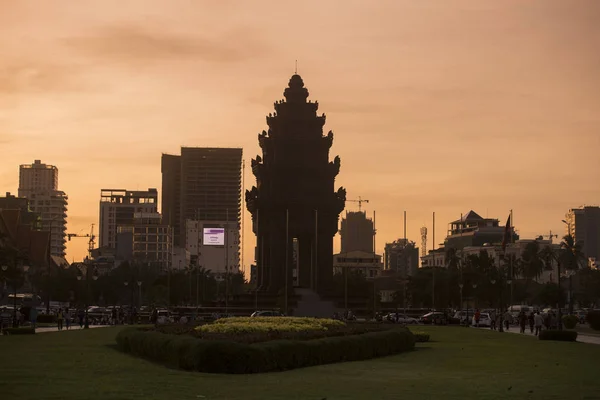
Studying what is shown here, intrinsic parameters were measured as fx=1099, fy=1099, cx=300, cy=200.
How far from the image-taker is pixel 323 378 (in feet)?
108

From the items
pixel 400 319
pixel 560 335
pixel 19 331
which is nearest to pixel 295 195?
pixel 400 319

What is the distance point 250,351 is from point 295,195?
8926 cm

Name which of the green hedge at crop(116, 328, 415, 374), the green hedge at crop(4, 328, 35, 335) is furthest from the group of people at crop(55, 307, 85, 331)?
Result: the green hedge at crop(116, 328, 415, 374)

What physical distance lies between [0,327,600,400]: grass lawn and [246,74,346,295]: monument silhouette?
251ft

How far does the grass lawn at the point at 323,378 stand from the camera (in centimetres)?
2795

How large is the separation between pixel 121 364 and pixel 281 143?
87271 millimetres

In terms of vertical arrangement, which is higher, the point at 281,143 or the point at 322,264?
the point at 281,143

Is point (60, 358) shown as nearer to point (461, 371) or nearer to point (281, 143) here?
point (461, 371)

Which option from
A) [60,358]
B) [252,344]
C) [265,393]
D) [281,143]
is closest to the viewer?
[265,393]

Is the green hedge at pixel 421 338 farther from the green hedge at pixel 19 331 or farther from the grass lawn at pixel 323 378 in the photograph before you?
the green hedge at pixel 19 331

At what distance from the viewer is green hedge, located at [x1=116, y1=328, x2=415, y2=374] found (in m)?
34.8

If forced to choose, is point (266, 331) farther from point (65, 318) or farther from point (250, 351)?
point (65, 318)

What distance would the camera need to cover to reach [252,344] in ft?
120

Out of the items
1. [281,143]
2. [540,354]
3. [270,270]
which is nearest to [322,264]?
[270,270]
